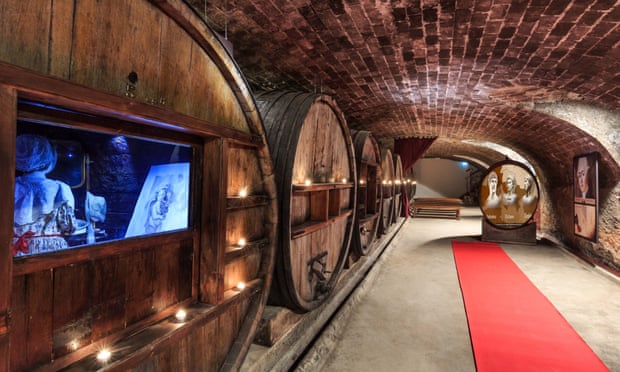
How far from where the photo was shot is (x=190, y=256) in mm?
1549

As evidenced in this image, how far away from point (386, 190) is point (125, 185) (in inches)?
245

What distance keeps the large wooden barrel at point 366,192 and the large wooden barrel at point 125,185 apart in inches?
113

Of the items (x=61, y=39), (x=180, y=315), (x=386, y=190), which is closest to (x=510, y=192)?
(x=386, y=190)

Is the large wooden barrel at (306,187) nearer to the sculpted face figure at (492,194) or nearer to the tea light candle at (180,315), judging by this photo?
the tea light candle at (180,315)

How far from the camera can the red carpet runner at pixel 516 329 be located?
2906 millimetres

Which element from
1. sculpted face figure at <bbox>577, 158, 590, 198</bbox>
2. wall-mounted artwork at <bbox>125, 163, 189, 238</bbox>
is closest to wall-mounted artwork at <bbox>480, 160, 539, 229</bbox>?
sculpted face figure at <bbox>577, 158, 590, 198</bbox>

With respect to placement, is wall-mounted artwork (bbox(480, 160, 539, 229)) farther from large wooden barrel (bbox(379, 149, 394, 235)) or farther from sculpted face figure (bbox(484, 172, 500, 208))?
large wooden barrel (bbox(379, 149, 394, 235))

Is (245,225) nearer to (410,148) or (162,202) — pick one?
(162,202)

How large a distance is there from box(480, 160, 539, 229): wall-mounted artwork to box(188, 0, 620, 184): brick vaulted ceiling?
A: 8.27ft

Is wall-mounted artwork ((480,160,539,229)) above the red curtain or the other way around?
the other way around

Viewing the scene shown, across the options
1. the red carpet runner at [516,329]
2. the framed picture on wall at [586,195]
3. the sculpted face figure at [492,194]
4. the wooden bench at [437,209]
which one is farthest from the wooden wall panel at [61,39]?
the wooden bench at [437,209]

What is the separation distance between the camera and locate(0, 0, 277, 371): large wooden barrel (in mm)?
891

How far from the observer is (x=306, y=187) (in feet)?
8.32

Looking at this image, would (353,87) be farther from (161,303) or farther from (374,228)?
(161,303)
